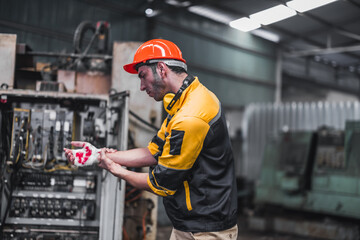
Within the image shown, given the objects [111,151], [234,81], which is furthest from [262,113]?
[111,151]

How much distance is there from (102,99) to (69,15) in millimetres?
4172

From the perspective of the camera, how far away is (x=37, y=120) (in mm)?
3588

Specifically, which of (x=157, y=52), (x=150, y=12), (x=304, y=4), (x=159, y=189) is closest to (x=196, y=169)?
(x=159, y=189)

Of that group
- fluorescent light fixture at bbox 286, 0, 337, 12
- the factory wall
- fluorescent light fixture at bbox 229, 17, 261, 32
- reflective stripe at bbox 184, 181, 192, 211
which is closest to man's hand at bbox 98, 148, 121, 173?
reflective stripe at bbox 184, 181, 192, 211

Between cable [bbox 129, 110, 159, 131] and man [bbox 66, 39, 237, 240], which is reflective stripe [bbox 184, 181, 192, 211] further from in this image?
cable [bbox 129, 110, 159, 131]

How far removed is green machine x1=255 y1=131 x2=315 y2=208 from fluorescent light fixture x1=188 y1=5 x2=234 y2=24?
3310 mm

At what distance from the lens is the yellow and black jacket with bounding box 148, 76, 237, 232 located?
1.80m

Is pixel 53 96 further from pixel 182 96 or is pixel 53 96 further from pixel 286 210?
pixel 286 210

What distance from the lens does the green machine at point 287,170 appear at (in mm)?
6117

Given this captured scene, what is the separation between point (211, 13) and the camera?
8758 millimetres

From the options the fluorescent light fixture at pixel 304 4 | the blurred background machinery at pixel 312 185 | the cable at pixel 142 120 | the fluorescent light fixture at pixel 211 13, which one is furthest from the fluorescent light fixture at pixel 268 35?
the cable at pixel 142 120

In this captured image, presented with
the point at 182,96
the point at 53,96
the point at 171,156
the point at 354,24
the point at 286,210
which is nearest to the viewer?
the point at 171,156

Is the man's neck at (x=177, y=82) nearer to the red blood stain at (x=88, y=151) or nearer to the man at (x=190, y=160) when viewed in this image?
the man at (x=190, y=160)

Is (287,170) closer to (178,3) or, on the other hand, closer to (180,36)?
(180,36)
